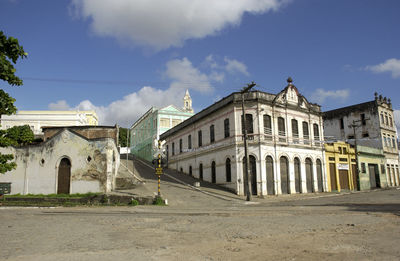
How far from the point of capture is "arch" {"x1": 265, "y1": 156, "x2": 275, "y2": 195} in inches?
999

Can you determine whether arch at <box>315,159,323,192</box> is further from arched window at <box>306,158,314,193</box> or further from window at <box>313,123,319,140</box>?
window at <box>313,123,319,140</box>

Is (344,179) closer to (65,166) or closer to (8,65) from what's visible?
(65,166)

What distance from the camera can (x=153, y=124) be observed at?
48750 mm

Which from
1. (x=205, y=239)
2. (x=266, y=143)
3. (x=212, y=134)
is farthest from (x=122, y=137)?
(x=205, y=239)

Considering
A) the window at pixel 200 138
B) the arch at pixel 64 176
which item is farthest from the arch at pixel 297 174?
the arch at pixel 64 176

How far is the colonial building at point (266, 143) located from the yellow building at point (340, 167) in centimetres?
161

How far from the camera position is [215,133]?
29328 millimetres

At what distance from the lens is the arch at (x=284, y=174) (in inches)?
1037

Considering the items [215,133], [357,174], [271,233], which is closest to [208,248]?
[271,233]

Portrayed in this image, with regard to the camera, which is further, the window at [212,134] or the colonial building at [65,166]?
the window at [212,134]

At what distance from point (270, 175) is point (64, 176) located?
16916 millimetres

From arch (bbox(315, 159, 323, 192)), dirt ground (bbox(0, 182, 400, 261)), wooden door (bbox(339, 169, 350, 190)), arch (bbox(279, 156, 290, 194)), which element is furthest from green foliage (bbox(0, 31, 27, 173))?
wooden door (bbox(339, 169, 350, 190))

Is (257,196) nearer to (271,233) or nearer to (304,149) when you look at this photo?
(304,149)

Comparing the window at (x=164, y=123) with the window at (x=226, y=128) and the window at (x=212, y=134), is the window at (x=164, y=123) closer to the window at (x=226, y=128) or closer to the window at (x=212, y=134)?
the window at (x=212, y=134)
